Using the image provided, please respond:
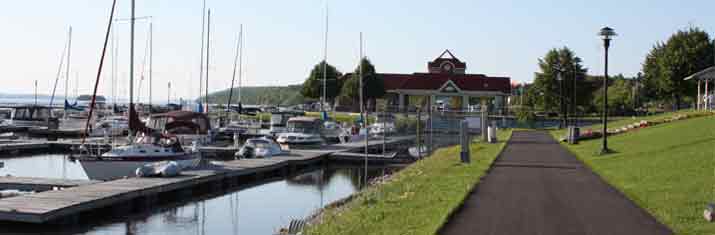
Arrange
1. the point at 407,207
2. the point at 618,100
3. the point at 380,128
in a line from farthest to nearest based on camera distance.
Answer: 1. the point at 618,100
2. the point at 380,128
3. the point at 407,207

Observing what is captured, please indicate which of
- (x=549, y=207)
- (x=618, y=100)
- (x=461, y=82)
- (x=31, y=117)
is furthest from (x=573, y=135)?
(x=618, y=100)

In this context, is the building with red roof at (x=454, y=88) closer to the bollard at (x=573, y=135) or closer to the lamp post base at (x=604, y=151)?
the bollard at (x=573, y=135)

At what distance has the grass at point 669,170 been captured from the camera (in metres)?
17.1

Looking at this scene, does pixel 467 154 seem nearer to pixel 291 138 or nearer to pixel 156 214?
pixel 156 214

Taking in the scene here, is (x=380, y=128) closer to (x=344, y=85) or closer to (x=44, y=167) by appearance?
(x=44, y=167)

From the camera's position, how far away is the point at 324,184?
40781 mm

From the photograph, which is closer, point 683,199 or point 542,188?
point 683,199

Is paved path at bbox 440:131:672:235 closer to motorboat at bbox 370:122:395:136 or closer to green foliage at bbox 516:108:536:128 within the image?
motorboat at bbox 370:122:395:136

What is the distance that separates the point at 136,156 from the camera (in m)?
36.6

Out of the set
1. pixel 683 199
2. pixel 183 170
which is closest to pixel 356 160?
pixel 183 170

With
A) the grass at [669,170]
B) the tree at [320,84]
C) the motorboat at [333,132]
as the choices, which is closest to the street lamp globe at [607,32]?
the grass at [669,170]

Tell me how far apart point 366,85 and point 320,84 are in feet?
51.6

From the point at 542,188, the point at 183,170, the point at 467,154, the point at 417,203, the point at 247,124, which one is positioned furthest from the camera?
the point at 247,124

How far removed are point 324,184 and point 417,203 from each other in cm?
2072
